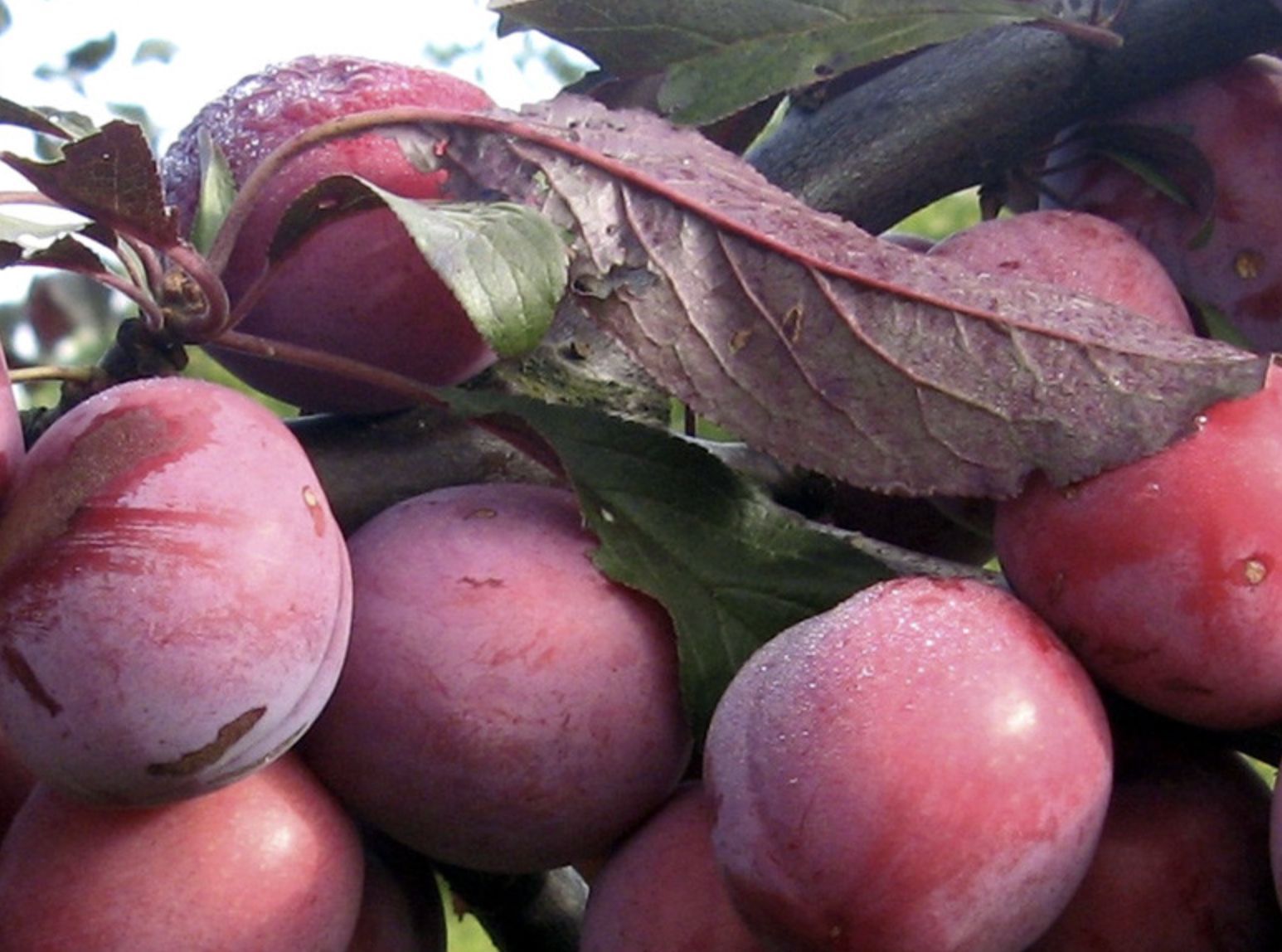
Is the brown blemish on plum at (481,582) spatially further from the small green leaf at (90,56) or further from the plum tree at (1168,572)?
the small green leaf at (90,56)

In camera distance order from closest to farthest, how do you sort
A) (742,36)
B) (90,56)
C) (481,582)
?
(481,582), (742,36), (90,56)

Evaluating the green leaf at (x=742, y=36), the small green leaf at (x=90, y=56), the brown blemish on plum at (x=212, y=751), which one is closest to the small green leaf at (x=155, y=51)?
the small green leaf at (x=90, y=56)

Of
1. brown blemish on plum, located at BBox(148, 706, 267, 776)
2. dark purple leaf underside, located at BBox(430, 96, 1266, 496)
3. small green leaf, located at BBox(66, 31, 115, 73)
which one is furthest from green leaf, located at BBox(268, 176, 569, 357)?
small green leaf, located at BBox(66, 31, 115, 73)

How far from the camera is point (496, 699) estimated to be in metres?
0.60

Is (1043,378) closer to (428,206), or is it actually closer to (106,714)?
(428,206)

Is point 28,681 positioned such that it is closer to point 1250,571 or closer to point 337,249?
point 337,249

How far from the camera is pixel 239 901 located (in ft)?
1.89

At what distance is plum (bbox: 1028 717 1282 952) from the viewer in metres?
0.54

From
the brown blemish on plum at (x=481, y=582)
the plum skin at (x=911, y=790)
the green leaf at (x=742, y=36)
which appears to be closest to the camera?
the plum skin at (x=911, y=790)

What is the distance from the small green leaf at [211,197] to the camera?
636 millimetres

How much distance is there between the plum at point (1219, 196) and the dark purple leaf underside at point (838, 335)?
0.18 meters

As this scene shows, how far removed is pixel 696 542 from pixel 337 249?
0.20 m

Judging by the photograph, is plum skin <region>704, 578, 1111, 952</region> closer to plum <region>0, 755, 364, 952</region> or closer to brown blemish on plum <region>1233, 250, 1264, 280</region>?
plum <region>0, 755, 364, 952</region>

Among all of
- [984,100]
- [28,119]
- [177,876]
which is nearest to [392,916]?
[177,876]
